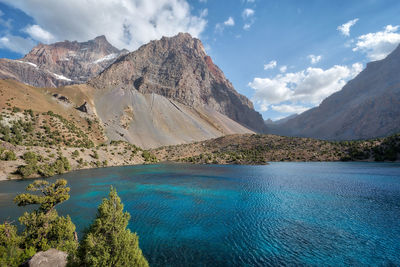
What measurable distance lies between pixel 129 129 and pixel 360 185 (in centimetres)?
13235

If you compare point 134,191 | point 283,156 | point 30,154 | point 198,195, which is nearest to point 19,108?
point 30,154

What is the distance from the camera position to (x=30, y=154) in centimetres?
5503

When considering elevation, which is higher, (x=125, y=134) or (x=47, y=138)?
(x=125, y=134)

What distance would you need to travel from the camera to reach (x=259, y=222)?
21.5 m

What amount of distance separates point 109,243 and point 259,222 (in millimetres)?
16683

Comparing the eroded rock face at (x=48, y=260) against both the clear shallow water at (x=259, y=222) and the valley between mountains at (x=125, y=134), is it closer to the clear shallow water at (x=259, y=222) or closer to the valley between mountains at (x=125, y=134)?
the clear shallow water at (x=259, y=222)

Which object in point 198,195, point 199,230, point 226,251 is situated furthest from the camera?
point 198,195

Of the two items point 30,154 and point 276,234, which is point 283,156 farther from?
point 30,154

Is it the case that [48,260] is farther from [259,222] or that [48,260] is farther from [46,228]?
[259,222]

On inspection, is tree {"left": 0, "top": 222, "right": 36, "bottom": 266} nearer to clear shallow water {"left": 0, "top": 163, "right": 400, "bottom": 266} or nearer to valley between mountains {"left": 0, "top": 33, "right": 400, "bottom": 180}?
clear shallow water {"left": 0, "top": 163, "right": 400, "bottom": 266}

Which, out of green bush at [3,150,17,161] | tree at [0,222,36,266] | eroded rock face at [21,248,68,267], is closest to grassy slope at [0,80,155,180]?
green bush at [3,150,17,161]

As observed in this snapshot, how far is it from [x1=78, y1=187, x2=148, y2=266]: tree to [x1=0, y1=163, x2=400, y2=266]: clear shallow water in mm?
5286

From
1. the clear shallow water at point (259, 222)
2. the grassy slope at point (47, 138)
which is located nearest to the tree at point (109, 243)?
the clear shallow water at point (259, 222)

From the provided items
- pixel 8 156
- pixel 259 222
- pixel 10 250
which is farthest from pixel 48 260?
pixel 8 156
